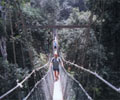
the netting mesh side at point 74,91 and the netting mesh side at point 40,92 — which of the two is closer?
the netting mesh side at point 40,92

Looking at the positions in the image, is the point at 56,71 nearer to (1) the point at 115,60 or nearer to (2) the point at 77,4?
(1) the point at 115,60

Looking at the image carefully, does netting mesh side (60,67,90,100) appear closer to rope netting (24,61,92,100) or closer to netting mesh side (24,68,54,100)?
rope netting (24,61,92,100)

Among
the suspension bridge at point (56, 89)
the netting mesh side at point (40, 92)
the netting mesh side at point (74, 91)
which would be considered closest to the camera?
the suspension bridge at point (56, 89)

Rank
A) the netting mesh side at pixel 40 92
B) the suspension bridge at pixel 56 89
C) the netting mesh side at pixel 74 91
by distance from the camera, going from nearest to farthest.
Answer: the suspension bridge at pixel 56 89, the netting mesh side at pixel 40 92, the netting mesh side at pixel 74 91

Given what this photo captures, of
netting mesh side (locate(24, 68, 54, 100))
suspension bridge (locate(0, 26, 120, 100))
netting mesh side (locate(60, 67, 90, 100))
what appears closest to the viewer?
suspension bridge (locate(0, 26, 120, 100))

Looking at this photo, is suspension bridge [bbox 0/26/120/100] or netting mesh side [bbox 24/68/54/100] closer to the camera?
Result: suspension bridge [bbox 0/26/120/100]

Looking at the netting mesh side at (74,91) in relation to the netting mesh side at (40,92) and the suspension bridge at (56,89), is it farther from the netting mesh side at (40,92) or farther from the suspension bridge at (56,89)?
the netting mesh side at (40,92)

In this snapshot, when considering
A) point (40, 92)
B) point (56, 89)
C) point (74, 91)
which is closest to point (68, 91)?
point (74, 91)

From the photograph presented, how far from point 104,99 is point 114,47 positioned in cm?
196

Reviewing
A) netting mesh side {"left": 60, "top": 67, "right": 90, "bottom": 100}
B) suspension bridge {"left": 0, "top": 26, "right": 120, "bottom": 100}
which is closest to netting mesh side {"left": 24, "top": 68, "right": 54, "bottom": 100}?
suspension bridge {"left": 0, "top": 26, "right": 120, "bottom": 100}

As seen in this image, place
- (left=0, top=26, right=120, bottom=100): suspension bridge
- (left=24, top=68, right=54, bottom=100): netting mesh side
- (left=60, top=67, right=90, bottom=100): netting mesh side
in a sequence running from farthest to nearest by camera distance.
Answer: (left=60, top=67, right=90, bottom=100): netting mesh side
(left=24, top=68, right=54, bottom=100): netting mesh side
(left=0, top=26, right=120, bottom=100): suspension bridge

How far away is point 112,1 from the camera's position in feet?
20.9

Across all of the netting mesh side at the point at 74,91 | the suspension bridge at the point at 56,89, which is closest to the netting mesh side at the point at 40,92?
the suspension bridge at the point at 56,89

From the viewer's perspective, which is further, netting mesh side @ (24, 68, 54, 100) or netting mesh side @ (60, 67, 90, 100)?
netting mesh side @ (60, 67, 90, 100)
